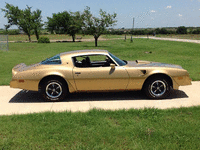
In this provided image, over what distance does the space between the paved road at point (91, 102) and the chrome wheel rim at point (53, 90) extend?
213 millimetres

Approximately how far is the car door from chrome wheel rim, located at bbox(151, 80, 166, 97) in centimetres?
73

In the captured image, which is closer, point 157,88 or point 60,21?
point 157,88

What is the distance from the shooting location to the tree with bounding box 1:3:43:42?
60344 mm

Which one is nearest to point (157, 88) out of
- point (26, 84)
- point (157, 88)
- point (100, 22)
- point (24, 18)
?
point (157, 88)

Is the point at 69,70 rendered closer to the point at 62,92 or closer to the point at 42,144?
the point at 62,92

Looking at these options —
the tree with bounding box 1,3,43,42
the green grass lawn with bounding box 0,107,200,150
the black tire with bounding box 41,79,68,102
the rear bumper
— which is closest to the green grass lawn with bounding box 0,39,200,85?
the rear bumper

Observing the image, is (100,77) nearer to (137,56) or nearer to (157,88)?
(157,88)

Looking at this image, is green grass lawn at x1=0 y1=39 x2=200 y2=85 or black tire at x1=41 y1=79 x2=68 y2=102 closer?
black tire at x1=41 y1=79 x2=68 y2=102

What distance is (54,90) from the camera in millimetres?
5430

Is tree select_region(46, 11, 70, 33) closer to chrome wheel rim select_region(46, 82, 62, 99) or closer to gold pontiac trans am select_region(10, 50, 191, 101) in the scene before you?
gold pontiac trans am select_region(10, 50, 191, 101)

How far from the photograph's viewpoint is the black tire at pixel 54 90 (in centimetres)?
534

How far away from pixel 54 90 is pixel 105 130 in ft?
7.31

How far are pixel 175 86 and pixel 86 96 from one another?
2.42m

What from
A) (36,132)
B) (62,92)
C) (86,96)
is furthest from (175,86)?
(36,132)
